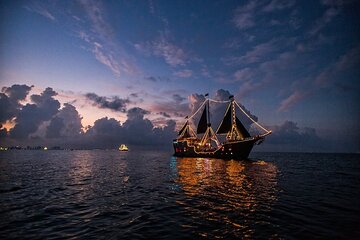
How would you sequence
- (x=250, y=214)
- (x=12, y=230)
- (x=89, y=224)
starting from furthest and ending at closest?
(x=250, y=214) < (x=89, y=224) < (x=12, y=230)

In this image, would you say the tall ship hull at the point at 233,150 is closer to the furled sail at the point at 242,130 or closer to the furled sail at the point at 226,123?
the furled sail at the point at 242,130

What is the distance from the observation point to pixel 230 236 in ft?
31.4

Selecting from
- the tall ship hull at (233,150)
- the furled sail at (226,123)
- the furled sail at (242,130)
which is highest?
the furled sail at (226,123)

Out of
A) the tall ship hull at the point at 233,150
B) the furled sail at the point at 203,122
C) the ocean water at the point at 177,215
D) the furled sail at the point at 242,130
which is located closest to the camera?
the ocean water at the point at 177,215

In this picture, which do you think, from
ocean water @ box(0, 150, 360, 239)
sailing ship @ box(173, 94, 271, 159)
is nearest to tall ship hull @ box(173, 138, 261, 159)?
sailing ship @ box(173, 94, 271, 159)

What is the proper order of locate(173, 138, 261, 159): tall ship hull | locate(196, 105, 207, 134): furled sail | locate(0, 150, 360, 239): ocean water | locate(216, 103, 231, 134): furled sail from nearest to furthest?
locate(0, 150, 360, 239): ocean water → locate(173, 138, 261, 159): tall ship hull → locate(216, 103, 231, 134): furled sail → locate(196, 105, 207, 134): furled sail

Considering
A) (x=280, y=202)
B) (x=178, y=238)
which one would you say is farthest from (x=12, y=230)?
(x=280, y=202)

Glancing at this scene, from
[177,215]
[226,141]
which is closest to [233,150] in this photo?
[226,141]

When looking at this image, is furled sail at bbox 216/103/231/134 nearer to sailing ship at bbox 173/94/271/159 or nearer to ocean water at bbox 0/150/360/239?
sailing ship at bbox 173/94/271/159

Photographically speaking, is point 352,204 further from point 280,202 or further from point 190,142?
point 190,142

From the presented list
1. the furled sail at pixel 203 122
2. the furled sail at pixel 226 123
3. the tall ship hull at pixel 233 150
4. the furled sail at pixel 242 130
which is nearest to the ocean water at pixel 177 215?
the tall ship hull at pixel 233 150

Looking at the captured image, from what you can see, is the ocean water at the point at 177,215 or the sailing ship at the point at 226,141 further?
the sailing ship at the point at 226,141

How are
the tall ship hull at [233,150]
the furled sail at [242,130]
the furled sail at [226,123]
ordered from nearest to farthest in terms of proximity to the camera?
the tall ship hull at [233,150] < the furled sail at [242,130] < the furled sail at [226,123]

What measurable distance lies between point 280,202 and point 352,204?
5681mm
